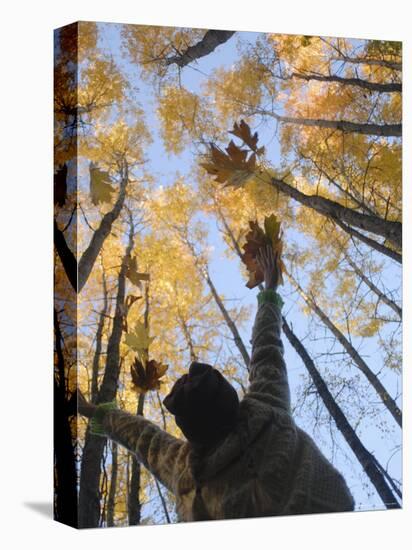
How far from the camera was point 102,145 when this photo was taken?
8.32m

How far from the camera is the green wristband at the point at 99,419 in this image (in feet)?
27.2

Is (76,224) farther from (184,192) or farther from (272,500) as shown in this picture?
(272,500)

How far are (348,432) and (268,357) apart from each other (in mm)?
783

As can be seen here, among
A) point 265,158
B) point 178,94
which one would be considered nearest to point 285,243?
point 265,158

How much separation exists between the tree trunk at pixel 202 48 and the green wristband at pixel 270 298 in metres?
1.52

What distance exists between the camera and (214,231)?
874 cm

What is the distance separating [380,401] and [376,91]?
6.79 feet

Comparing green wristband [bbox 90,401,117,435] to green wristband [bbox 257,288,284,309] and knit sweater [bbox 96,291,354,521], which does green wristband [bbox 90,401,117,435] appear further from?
green wristband [bbox 257,288,284,309]

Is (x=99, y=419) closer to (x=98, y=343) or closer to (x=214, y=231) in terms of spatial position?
(x=98, y=343)

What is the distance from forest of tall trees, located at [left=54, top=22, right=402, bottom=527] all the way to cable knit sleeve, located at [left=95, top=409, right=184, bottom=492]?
2.7 inches

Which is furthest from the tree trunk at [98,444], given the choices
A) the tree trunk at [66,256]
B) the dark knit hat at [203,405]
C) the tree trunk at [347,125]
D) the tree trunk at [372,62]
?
the tree trunk at [372,62]

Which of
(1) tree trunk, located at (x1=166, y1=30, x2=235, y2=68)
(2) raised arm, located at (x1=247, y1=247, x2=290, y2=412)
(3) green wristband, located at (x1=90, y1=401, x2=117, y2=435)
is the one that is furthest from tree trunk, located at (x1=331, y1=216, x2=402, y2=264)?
(3) green wristband, located at (x1=90, y1=401, x2=117, y2=435)

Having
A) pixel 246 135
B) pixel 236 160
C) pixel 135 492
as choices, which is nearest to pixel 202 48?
pixel 246 135

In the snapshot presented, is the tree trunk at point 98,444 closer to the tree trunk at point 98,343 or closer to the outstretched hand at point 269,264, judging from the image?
the tree trunk at point 98,343
